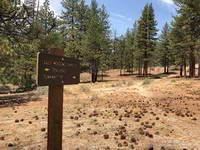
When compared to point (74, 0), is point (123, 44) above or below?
below

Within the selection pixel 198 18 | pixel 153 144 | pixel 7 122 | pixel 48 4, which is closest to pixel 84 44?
pixel 48 4

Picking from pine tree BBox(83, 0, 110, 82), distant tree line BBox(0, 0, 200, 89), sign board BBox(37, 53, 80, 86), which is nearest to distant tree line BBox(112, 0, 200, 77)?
distant tree line BBox(0, 0, 200, 89)

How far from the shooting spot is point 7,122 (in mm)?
8109

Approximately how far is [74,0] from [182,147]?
1455 inches

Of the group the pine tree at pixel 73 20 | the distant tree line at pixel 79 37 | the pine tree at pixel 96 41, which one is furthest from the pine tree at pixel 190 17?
the pine tree at pixel 73 20

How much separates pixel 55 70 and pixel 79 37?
114 feet

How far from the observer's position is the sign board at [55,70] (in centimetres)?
354

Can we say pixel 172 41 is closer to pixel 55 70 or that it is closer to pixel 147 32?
pixel 147 32

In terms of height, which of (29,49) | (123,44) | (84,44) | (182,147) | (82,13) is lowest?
(182,147)

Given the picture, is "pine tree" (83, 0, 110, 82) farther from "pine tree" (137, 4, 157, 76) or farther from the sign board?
the sign board

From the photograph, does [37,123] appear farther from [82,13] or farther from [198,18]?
[82,13]

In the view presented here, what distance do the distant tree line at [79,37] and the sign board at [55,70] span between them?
7.38 metres

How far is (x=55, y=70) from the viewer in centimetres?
390

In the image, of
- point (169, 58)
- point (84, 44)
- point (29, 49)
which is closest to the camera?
point (29, 49)
